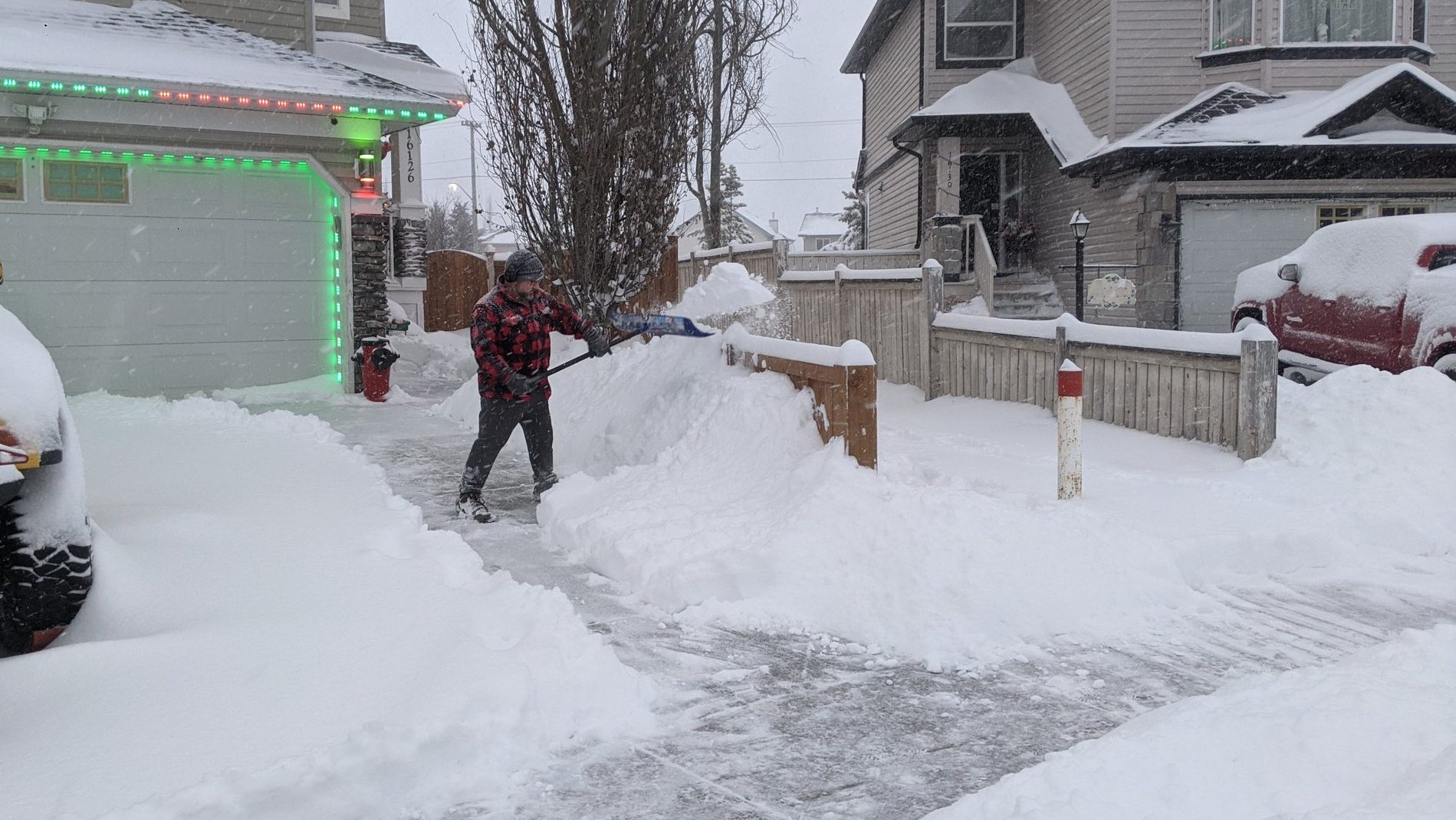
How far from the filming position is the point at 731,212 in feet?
172

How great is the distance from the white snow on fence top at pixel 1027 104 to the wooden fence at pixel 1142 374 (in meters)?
9.42

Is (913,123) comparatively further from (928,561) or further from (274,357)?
(928,561)

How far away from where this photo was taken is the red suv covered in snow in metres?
8.87

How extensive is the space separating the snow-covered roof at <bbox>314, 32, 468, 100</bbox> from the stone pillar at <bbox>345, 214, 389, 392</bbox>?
11.7ft

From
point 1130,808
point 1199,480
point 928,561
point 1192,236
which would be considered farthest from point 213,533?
point 1192,236

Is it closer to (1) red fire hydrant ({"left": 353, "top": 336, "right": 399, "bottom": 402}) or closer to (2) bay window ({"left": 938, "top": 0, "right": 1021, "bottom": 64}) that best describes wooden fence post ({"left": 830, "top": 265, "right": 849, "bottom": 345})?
(1) red fire hydrant ({"left": 353, "top": 336, "right": 399, "bottom": 402})

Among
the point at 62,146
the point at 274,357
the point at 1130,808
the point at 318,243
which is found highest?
the point at 62,146

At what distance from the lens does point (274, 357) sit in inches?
491

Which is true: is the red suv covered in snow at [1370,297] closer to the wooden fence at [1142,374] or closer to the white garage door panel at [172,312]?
the wooden fence at [1142,374]

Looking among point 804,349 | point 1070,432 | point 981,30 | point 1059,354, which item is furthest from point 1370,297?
point 981,30

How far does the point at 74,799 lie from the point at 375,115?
10.1 m

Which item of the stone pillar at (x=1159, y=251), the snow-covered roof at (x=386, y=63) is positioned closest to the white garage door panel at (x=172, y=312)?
the snow-covered roof at (x=386, y=63)

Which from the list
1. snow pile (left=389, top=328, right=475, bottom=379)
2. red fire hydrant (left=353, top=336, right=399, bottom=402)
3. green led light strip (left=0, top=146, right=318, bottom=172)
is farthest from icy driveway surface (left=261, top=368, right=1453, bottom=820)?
snow pile (left=389, top=328, right=475, bottom=379)

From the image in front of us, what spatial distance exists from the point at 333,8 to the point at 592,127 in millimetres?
9574
